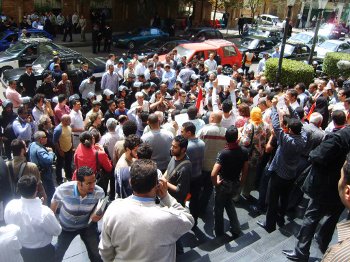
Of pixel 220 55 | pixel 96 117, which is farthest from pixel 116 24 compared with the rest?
pixel 96 117

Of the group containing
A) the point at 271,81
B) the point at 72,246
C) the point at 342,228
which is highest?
the point at 342,228

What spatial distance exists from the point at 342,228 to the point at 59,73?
31.4ft

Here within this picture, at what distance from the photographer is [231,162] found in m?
4.74

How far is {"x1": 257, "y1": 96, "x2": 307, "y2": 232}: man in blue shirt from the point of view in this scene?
187 inches

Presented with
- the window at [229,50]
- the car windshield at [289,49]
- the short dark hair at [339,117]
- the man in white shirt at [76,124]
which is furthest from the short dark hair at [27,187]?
the car windshield at [289,49]

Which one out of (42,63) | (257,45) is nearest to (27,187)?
(42,63)

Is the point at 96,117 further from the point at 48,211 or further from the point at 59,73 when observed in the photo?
the point at 59,73

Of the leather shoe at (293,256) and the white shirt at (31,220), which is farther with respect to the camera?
the leather shoe at (293,256)

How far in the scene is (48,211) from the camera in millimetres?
3779

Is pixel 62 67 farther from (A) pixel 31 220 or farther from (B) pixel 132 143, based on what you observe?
(A) pixel 31 220

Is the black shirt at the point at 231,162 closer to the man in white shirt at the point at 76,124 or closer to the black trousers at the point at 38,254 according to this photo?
the black trousers at the point at 38,254

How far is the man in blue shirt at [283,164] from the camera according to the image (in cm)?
474

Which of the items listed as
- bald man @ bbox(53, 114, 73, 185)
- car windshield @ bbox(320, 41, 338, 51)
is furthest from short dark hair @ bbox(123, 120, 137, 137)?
car windshield @ bbox(320, 41, 338, 51)

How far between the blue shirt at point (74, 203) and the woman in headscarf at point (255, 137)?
2461 millimetres
